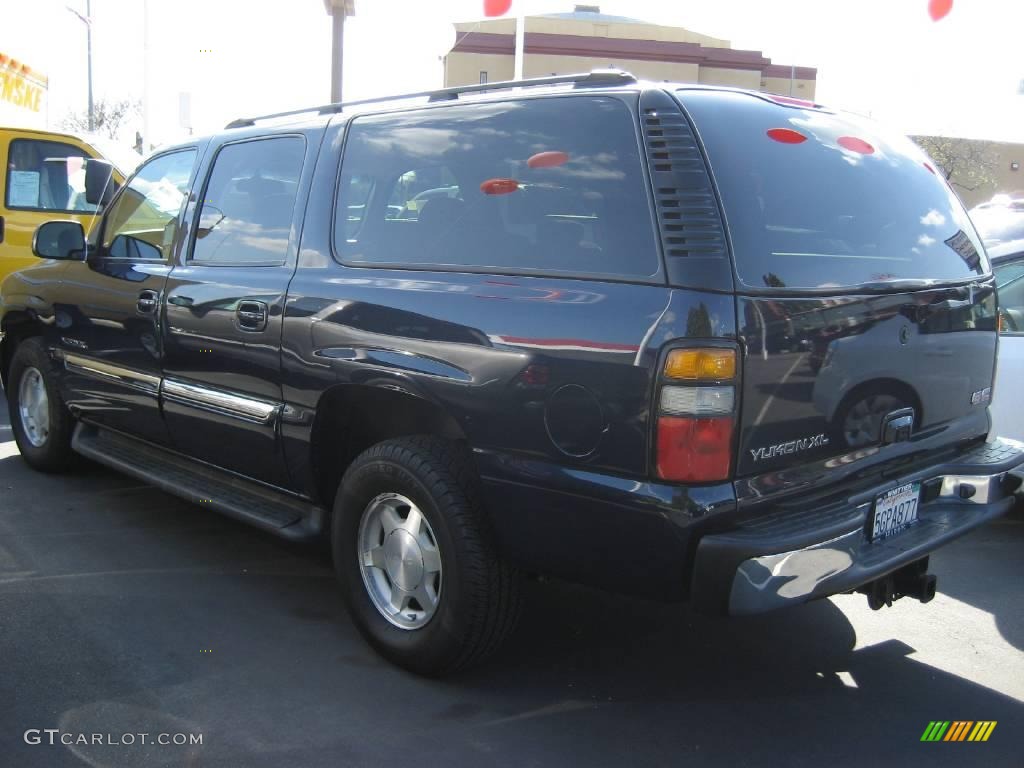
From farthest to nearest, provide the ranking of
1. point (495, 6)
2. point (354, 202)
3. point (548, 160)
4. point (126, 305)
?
point (495, 6), point (126, 305), point (354, 202), point (548, 160)

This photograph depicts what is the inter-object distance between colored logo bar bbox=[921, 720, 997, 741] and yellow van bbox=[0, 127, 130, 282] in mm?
8679

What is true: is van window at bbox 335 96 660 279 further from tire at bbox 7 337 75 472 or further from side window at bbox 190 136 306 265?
tire at bbox 7 337 75 472

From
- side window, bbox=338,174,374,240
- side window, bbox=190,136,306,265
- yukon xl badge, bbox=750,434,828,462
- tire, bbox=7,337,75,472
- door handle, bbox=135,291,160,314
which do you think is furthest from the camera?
tire, bbox=7,337,75,472

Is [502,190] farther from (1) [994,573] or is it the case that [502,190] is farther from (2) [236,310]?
(1) [994,573]

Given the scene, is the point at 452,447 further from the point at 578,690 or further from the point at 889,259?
the point at 889,259

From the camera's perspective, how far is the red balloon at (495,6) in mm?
12480

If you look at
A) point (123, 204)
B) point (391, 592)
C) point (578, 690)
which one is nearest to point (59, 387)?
point (123, 204)

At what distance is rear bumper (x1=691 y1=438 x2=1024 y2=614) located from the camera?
2.68 meters

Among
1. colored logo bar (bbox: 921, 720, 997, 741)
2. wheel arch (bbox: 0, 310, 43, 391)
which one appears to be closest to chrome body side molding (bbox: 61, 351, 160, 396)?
wheel arch (bbox: 0, 310, 43, 391)

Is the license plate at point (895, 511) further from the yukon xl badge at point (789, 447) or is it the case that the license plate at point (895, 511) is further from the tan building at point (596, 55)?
the tan building at point (596, 55)

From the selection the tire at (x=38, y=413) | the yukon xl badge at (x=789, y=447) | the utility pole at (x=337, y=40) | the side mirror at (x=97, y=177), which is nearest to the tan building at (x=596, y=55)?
the utility pole at (x=337, y=40)

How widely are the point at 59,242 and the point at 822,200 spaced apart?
3.93m

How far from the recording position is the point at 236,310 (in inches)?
158

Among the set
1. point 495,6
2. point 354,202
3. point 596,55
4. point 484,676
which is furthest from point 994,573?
point 596,55
